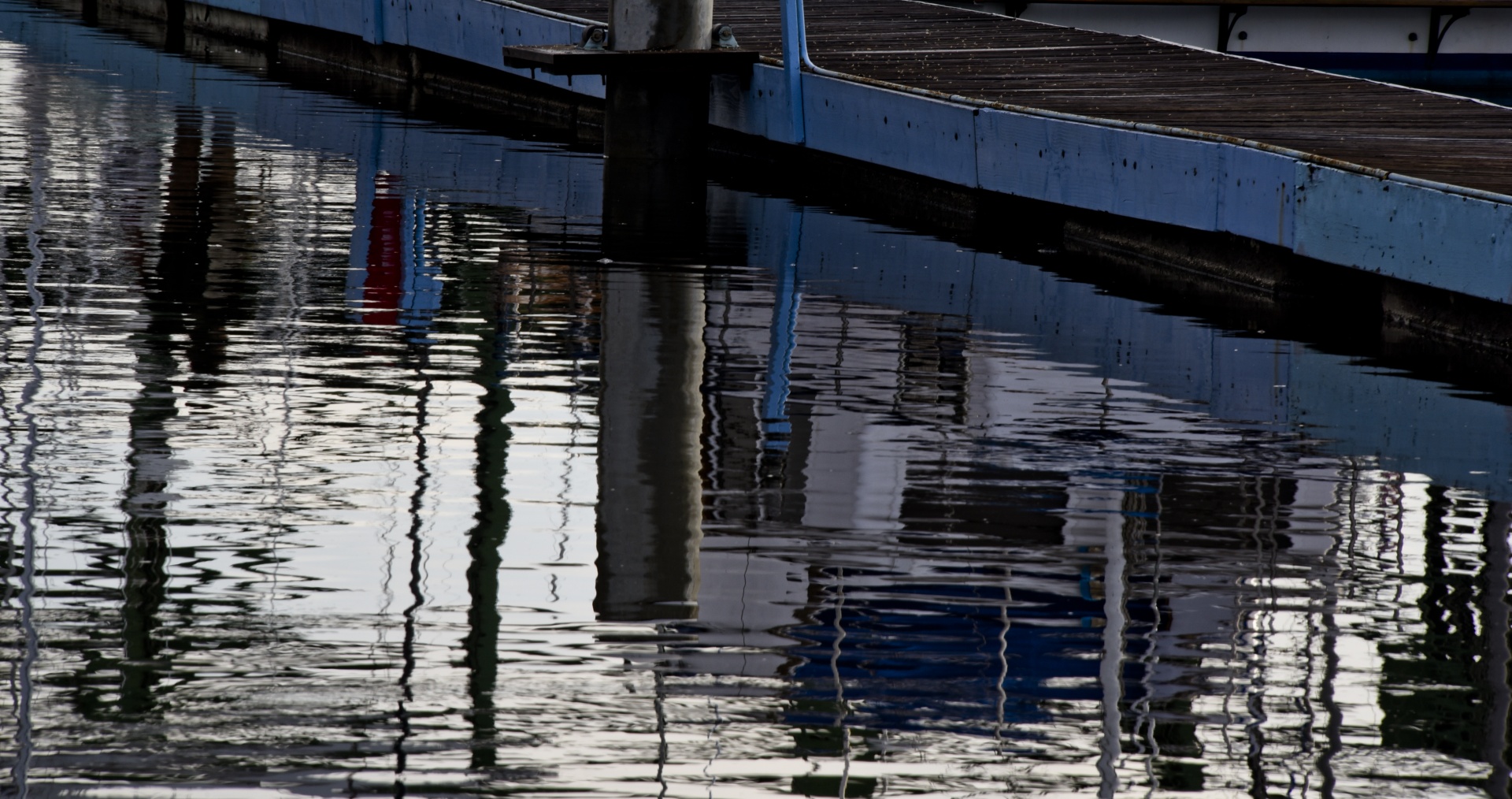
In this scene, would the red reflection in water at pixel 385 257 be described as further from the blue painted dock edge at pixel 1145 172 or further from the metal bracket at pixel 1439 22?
the metal bracket at pixel 1439 22

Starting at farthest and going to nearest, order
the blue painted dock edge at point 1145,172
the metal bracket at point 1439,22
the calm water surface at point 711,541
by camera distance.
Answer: the metal bracket at point 1439,22
the blue painted dock edge at point 1145,172
the calm water surface at point 711,541

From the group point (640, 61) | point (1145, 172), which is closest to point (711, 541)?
point (1145, 172)

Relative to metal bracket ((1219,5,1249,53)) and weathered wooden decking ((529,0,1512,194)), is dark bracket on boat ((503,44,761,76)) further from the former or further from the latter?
metal bracket ((1219,5,1249,53))

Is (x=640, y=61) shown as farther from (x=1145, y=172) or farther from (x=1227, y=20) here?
(x=1227, y=20)

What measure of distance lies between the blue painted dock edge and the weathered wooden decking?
1.14 ft

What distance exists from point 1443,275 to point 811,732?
219 inches

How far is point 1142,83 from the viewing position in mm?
14727

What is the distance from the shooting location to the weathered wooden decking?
11188 millimetres

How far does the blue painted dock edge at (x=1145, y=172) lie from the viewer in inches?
354

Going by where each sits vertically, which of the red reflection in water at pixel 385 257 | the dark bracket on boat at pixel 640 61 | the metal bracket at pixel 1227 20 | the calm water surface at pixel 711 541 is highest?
the metal bracket at pixel 1227 20

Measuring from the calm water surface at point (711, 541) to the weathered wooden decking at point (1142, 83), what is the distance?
191 cm

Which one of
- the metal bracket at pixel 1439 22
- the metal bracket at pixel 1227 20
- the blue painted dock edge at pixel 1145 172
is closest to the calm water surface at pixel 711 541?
the blue painted dock edge at pixel 1145 172

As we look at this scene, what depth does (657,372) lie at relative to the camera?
314 inches

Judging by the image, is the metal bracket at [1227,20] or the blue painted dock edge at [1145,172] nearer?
the blue painted dock edge at [1145,172]
